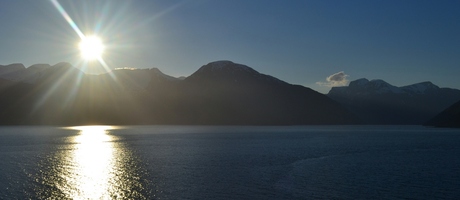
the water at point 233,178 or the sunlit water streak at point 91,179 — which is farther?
the sunlit water streak at point 91,179

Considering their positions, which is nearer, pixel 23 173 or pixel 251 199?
pixel 251 199

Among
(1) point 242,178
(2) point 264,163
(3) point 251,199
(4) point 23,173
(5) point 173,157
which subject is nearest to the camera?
(3) point 251,199

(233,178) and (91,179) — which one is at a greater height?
(233,178)

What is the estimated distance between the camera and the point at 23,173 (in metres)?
72.6

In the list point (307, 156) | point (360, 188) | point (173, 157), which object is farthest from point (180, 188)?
point (307, 156)

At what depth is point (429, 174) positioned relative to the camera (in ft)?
224

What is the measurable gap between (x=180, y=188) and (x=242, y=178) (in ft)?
42.0

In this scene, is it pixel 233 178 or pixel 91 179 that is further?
pixel 91 179

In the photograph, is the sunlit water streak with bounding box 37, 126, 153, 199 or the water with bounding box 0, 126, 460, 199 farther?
the sunlit water streak with bounding box 37, 126, 153, 199

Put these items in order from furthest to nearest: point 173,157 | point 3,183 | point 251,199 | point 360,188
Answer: point 173,157, point 3,183, point 360,188, point 251,199

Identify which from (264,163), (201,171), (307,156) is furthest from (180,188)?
(307,156)

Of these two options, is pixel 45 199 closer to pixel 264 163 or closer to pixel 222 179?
pixel 222 179

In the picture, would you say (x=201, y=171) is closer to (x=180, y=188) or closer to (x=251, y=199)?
(x=180, y=188)

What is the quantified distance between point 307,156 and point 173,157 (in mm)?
35066
